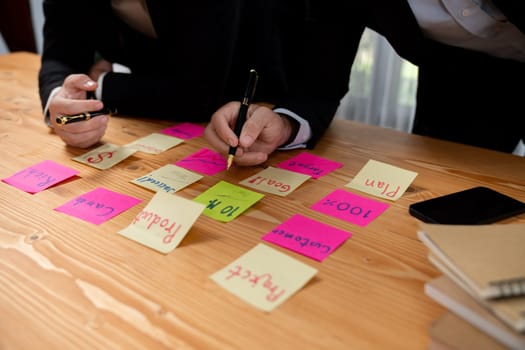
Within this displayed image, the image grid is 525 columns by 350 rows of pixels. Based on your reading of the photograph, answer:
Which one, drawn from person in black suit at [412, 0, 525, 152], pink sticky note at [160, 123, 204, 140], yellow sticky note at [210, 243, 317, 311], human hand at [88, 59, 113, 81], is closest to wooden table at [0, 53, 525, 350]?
yellow sticky note at [210, 243, 317, 311]

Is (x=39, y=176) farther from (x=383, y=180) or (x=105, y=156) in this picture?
(x=383, y=180)

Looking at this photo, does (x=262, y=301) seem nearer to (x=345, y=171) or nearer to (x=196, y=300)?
(x=196, y=300)

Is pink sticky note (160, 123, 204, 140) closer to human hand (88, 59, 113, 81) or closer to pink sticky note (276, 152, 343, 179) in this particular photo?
pink sticky note (276, 152, 343, 179)

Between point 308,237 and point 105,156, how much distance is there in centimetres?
49

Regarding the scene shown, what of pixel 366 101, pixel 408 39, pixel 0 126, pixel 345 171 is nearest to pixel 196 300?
pixel 345 171

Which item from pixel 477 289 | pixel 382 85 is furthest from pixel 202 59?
pixel 382 85

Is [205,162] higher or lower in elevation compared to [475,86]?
lower

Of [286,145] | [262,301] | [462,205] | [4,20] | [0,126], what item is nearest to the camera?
[262,301]

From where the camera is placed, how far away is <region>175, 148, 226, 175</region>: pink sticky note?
0.88 meters

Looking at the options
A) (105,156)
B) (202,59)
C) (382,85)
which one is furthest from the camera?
(382,85)

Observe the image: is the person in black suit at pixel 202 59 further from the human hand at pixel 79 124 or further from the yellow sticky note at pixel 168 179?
the yellow sticky note at pixel 168 179

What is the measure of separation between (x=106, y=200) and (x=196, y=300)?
305 mm

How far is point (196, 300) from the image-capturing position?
1.76ft

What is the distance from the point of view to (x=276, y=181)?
0.82m
